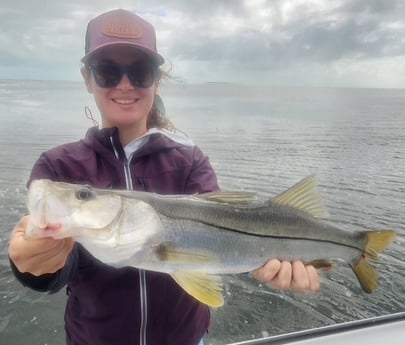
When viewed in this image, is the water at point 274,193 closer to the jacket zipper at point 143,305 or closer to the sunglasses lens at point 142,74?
the sunglasses lens at point 142,74

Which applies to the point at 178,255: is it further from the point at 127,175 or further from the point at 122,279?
the point at 127,175

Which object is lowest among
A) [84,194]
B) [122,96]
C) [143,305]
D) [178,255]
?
[143,305]

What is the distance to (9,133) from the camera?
23.4 metres

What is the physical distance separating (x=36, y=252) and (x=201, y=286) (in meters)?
0.97

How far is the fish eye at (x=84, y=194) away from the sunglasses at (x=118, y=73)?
3.23ft

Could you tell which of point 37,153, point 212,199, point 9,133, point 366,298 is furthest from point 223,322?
point 9,133

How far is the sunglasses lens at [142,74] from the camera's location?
2943mm

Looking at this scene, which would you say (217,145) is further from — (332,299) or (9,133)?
(332,299)

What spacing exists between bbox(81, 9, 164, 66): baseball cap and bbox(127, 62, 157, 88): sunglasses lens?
9cm

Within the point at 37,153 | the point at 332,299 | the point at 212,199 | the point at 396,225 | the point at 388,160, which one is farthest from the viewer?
the point at 388,160

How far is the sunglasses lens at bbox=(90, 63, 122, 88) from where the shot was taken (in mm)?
2906

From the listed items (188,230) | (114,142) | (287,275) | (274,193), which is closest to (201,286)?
(188,230)

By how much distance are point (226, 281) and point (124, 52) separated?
544 cm

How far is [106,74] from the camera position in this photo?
2924mm
